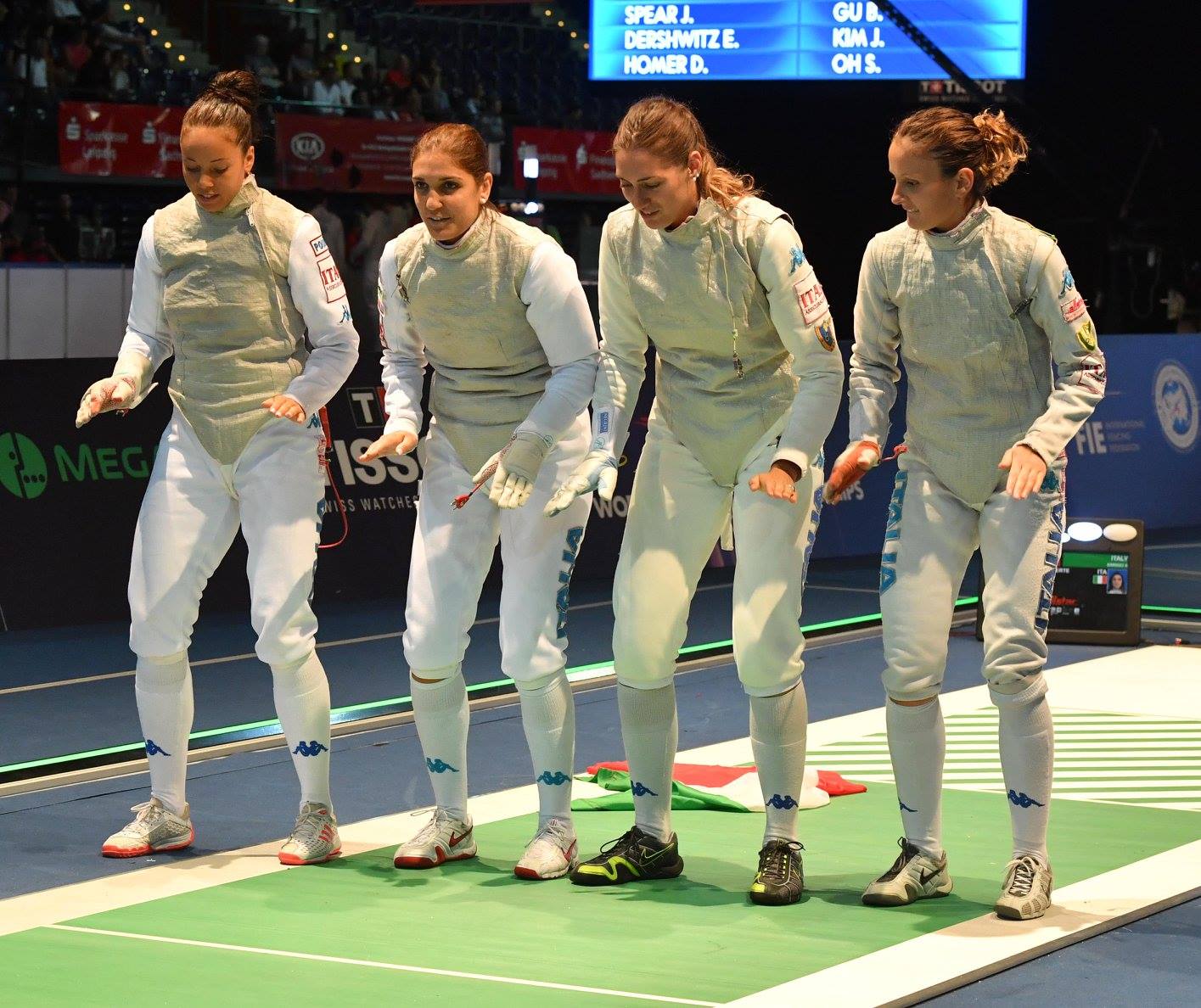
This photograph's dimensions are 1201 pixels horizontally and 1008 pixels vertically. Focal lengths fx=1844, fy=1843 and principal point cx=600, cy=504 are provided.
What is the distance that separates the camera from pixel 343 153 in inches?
532

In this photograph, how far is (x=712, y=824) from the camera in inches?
182

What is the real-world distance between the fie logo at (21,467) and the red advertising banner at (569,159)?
8.23 meters

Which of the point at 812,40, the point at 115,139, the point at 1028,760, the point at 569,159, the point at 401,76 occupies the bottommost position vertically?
the point at 1028,760

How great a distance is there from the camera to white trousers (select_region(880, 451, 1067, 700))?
3662 millimetres

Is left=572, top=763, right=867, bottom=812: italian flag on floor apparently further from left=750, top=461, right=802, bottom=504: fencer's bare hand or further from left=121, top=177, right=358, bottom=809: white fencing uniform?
left=750, top=461, right=802, bottom=504: fencer's bare hand

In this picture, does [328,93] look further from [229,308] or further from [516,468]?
[516,468]

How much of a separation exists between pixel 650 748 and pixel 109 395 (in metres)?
1.43

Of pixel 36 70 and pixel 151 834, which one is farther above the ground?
pixel 36 70

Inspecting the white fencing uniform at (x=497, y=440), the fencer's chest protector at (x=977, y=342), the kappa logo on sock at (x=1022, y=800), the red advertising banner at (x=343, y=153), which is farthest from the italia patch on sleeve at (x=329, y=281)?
Result: the red advertising banner at (x=343, y=153)

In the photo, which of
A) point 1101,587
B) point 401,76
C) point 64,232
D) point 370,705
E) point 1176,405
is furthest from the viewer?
point 401,76

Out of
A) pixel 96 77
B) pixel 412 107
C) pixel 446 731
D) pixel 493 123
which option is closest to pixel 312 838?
pixel 446 731

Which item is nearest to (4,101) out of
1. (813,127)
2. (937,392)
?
(813,127)

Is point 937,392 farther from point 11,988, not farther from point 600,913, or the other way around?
point 11,988

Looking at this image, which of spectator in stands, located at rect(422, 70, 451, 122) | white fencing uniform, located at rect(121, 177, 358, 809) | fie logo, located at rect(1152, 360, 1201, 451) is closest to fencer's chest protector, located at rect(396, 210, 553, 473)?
white fencing uniform, located at rect(121, 177, 358, 809)
